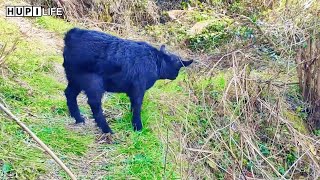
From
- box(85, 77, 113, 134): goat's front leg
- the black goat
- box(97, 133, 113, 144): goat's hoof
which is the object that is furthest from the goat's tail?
box(97, 133, 113, 144): goat's hoof

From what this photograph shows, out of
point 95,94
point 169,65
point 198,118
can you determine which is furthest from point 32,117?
point 198,118

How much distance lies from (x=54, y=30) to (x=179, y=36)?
89.2 inches

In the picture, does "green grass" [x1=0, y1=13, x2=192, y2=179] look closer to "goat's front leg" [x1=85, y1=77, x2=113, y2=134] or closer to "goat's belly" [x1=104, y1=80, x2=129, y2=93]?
"goat's front leg" [x1=85, y1=77, x2=113, y2=134]

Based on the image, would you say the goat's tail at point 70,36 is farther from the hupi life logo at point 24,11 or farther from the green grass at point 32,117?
the hupi life logo at point 24,11

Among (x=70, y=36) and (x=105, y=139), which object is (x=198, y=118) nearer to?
(x=105, y=139)

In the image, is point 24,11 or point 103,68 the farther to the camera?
point 24,11

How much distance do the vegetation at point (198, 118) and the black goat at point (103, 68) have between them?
28 cm

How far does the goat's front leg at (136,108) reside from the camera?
446cm

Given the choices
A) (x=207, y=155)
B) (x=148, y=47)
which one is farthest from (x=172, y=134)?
(x=148, y=47)

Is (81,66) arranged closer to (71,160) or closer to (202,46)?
(71,160)

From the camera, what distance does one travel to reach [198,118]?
16.5 feet

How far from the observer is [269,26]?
5.46 m

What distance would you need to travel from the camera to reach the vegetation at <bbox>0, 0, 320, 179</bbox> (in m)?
3.96

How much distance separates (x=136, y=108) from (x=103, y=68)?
545mm
